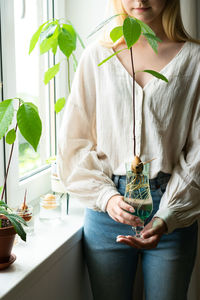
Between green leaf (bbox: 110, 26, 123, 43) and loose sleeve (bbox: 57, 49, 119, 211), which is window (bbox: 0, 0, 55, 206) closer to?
loose sleeve (bbox: 57, 49, 119, 211)

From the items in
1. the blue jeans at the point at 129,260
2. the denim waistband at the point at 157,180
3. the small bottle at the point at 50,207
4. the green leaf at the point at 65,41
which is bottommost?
the blue jeans at the point at 129,260

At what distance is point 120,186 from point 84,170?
0.13 metres

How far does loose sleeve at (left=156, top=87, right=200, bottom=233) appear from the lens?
4.35 feet

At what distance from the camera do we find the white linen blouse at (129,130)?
138 centimetres

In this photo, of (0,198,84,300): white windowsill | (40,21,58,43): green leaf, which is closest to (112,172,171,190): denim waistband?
(0,198,84,300): white windowsill

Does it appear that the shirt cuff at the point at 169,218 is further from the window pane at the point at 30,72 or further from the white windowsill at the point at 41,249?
the window pane at the point at 30,72

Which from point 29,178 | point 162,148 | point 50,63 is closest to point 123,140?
point 162,148

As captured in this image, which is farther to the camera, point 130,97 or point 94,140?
point 94,140

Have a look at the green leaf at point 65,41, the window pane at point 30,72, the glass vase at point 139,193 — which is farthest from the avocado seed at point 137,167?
the window pane at point 30,72

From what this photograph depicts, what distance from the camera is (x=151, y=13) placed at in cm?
136

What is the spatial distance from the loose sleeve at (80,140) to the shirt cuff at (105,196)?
6cm

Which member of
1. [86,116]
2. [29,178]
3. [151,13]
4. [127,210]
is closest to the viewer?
[127,210]

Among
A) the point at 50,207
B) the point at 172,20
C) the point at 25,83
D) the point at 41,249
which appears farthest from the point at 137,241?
the point at 25,83

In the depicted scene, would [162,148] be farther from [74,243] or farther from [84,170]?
[74,243]
